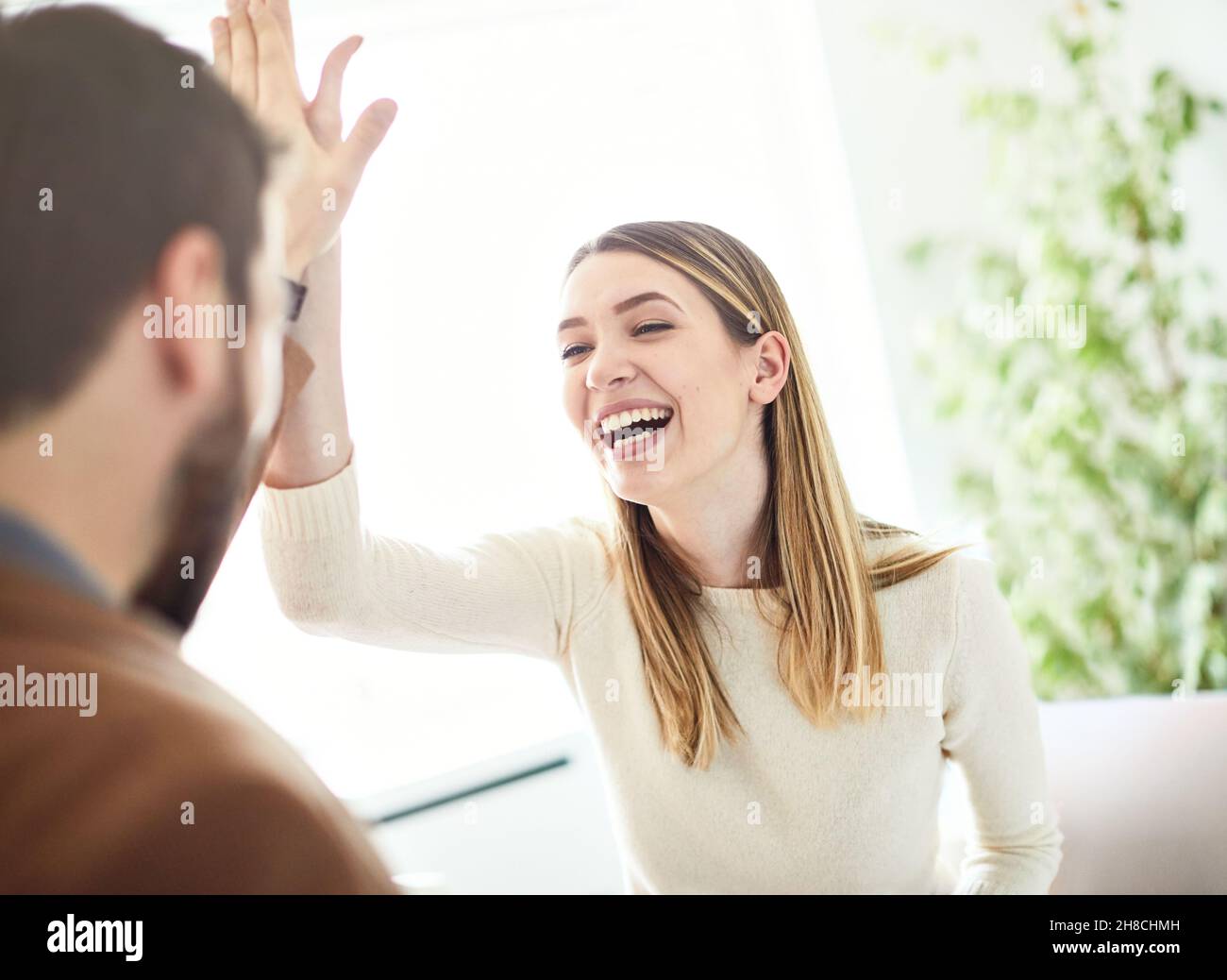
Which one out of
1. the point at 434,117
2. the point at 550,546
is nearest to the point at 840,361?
the point at 550,546

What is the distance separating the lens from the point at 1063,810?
1221mm

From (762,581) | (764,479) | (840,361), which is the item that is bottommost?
(762,581)

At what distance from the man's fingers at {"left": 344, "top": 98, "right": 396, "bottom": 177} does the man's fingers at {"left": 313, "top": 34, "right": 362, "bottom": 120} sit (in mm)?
28

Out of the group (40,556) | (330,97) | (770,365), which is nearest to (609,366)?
(770,365)

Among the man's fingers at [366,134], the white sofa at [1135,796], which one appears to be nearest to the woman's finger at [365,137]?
the man's fingers at [366,134]

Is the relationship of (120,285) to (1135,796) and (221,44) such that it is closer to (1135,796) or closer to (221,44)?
(221,44)

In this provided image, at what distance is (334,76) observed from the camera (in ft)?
3.49

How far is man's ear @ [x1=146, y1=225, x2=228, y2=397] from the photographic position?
0.68 metres

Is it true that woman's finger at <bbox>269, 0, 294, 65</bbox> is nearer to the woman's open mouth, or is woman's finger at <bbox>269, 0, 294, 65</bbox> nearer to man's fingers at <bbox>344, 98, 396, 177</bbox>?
man's fingers at <bbox>344, 98, 396, 177</bbox>

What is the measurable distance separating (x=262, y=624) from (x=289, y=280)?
1.35 feet

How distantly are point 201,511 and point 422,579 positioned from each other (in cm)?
30

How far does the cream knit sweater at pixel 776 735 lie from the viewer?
1092mm
